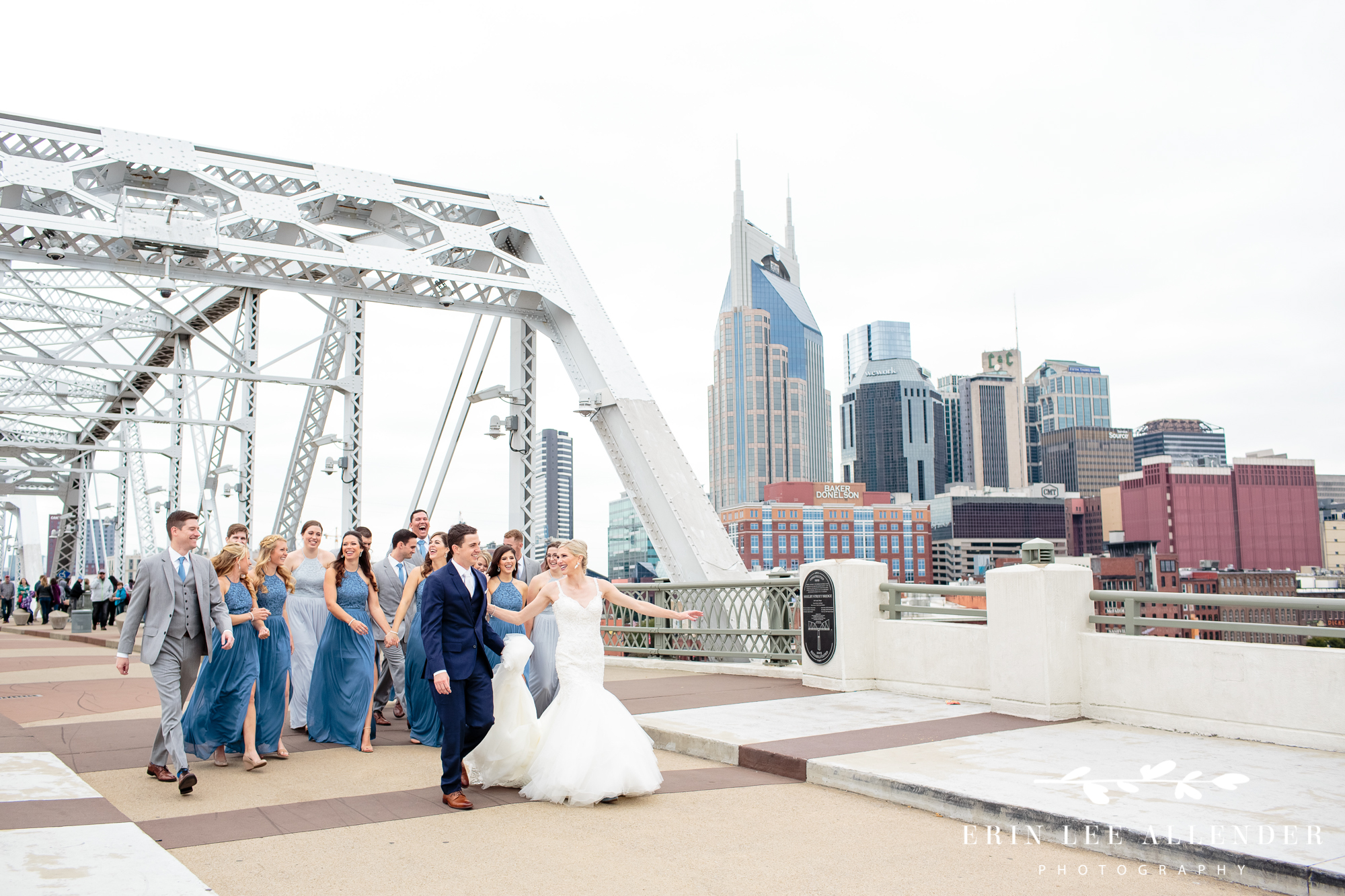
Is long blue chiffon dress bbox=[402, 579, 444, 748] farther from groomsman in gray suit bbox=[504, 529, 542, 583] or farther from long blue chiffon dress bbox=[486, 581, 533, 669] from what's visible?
groomsman in gray suit bbox=[504, 529, 542, 583]

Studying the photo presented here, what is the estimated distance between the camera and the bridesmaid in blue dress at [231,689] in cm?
764

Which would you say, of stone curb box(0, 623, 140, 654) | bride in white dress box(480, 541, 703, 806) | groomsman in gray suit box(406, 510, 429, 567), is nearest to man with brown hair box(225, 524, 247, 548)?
groomsman in gray suit box(406, 510, 429, 567)

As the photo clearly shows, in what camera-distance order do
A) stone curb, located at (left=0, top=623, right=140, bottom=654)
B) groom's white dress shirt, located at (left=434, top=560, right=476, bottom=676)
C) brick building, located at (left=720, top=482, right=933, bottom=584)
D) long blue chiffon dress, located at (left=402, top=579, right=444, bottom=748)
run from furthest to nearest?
brick building, located at (left=720, top=482, right=933, bottom=584)
stone curb, located at (left=0, top=623, right=140, bottom=654)
long blue chiffon dress, located at (left=402, top=579, right=444, bottom=748)
groom's white dress shirt, located at (left=434, top=560, right=476, bottom=676)

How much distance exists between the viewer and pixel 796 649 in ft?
42.2

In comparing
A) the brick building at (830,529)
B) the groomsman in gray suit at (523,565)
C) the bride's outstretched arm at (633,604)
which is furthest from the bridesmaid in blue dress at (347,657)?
the brick building at (830,529)

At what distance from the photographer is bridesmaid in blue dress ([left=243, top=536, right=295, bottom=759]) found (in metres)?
8.00

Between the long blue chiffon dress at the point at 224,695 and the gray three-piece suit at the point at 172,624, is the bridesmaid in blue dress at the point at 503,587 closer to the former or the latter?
the long blue chiffon dress at the point at 224,695

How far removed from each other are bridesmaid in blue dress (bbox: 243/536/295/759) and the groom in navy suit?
7.01 feet

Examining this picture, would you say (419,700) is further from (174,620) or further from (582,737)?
(582,737)

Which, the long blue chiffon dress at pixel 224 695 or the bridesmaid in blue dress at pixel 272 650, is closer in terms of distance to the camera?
the long blue chiffon dress at pixel 224 695

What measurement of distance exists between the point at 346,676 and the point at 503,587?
162 centimetres

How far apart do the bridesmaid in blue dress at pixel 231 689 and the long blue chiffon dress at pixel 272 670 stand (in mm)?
95

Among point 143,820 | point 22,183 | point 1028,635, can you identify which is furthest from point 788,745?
point 22,183

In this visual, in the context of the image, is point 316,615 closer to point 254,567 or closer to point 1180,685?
point 254,567
